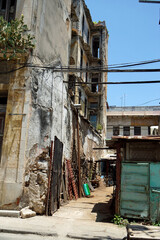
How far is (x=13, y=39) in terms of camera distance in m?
8.34

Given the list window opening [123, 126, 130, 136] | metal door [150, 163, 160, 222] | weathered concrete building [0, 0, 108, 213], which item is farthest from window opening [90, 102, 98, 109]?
metal door [150, 163, 160, 222]

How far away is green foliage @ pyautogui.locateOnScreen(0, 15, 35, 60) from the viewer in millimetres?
8281

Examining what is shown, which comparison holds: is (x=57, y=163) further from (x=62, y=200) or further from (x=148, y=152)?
(x=148, y=152)

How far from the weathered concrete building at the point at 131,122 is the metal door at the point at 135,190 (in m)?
27.4

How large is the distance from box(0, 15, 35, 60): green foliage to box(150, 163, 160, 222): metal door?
19.9 feet

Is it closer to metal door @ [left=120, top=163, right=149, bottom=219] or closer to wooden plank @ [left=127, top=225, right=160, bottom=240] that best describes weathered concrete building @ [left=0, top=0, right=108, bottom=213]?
metal door @ [left=120, top=163, right=149, bottom=219]

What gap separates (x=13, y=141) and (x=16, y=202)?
6.59 feet

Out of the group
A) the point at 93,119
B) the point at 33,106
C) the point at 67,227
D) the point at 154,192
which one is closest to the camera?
the point at 67,227

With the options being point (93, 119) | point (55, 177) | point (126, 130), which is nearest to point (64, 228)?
point (55, 177)

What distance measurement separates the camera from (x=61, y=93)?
1105cm

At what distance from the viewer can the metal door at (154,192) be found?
23.2 ft

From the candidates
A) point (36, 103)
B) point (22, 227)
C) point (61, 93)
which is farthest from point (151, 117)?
point (22, 227)

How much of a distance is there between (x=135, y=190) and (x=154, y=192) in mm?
581

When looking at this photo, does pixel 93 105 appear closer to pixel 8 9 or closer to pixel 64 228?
pixel 8 9
